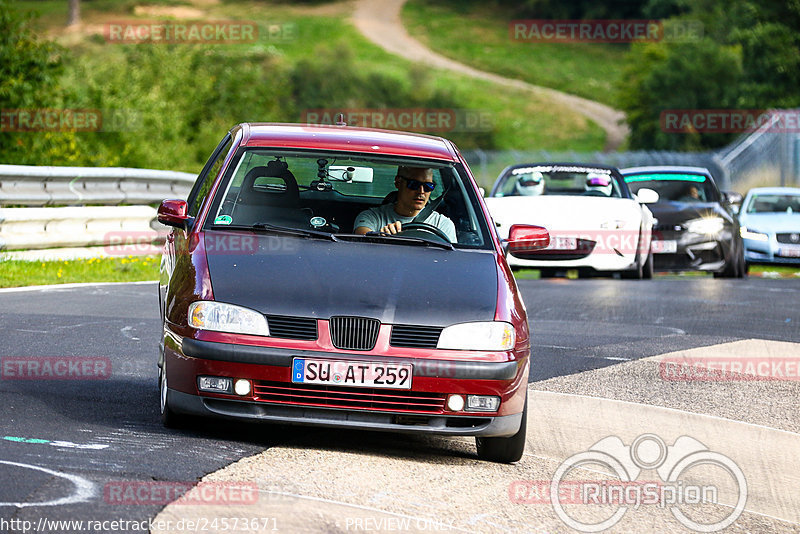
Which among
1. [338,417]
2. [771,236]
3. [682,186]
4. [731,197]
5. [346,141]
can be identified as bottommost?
[771,236]

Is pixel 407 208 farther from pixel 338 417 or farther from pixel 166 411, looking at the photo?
pixel 166 411

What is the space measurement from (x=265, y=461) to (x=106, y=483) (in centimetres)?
88

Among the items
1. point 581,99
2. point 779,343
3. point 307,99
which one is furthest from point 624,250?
point 581,99

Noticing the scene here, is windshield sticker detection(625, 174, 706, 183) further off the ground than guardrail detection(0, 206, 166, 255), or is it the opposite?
windshield sticker detection(625, 174, 706, 183)

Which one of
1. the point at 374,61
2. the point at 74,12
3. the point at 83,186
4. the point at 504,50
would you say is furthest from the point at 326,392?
the point at 74,12

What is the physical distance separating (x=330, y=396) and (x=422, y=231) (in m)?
1.46

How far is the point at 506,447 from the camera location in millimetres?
6809

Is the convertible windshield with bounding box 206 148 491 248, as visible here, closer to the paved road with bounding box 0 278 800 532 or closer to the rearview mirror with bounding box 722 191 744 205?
the paved road with bounding box 0 278 800 532

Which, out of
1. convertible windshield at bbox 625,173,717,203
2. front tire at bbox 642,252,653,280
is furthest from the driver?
convertible windshield at bbox 625,173,717,203

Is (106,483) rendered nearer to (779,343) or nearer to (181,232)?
(181,232)

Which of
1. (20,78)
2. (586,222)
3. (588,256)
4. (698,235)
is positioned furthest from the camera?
(20,78)

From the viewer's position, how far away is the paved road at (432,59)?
90.3m

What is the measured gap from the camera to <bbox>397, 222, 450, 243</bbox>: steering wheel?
7.52 metres

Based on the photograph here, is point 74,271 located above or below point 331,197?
below
